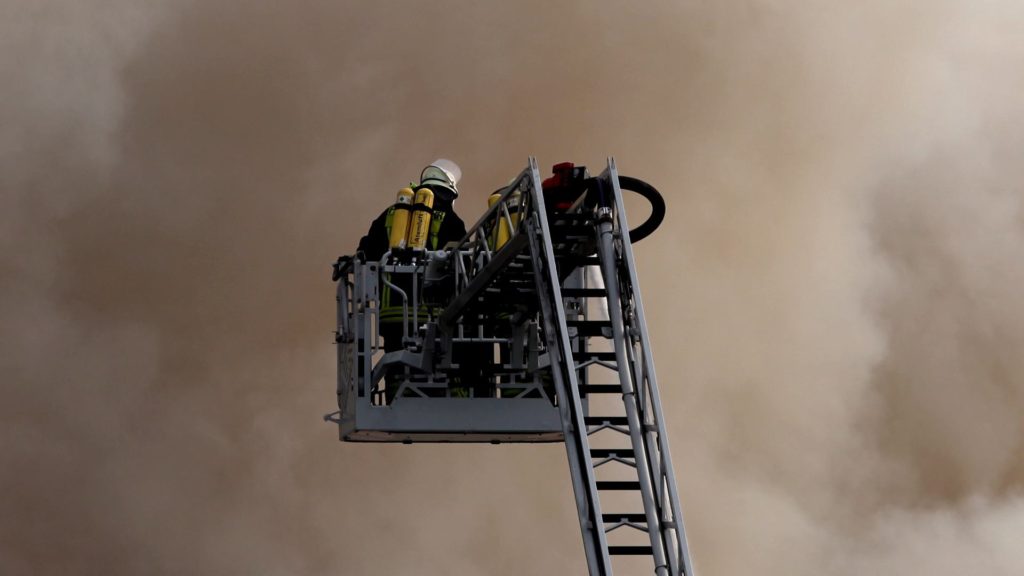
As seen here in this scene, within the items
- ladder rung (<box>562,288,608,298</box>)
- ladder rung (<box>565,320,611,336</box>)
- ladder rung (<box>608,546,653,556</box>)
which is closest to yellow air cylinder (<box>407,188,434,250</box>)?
ladder rung (<box>562,288,608,298</box>)

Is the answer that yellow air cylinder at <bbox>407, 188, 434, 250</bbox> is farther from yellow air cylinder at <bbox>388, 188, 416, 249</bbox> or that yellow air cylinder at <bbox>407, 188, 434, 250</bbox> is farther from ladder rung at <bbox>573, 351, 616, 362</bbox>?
ladder rung at <bbox>573, 351, 616, 362</bbox>

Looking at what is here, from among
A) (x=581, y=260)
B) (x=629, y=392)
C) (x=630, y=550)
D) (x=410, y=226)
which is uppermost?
A: (x=410, y=226)

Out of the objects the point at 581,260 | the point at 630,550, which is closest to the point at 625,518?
the point at 630,550

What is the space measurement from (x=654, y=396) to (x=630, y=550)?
1.44 metres

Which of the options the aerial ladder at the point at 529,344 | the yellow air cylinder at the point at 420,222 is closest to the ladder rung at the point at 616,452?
the aerial ladder at the point at 529,344

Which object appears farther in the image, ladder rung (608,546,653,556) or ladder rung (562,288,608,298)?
ladder rung (562,288,608,298)

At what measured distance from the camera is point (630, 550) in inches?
645

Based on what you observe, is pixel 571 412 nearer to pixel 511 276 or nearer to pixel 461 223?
pixel 511 276

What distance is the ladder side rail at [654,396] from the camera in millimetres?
15930

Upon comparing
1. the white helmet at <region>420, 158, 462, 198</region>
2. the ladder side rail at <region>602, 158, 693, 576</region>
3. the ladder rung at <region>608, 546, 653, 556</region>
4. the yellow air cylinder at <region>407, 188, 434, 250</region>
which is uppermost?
the white helmet at <region>420, 158, 462, 198</region>

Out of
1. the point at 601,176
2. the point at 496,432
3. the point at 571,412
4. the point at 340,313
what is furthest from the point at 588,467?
the point at 340,313

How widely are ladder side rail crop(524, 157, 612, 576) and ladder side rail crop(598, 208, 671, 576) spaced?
1.48 feet

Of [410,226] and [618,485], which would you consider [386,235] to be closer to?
[410,226]

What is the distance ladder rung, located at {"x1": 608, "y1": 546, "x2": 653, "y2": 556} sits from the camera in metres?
16.3
